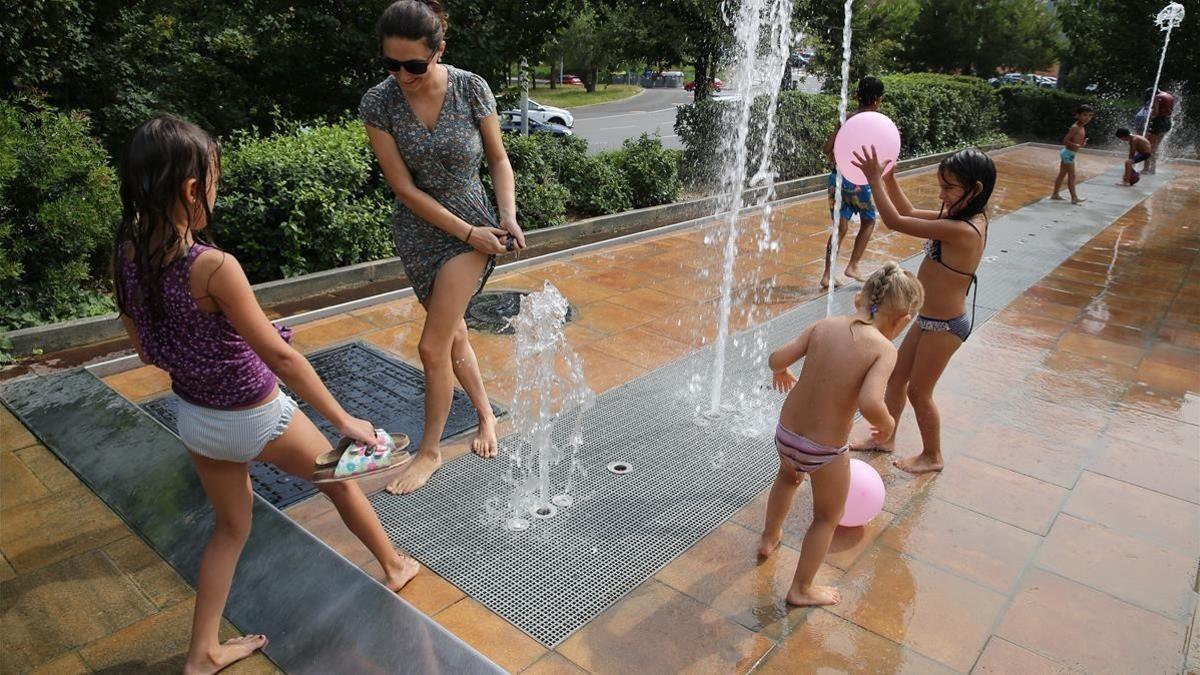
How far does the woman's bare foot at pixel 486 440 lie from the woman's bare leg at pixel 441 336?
0.93 ft

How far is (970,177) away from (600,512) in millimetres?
2156

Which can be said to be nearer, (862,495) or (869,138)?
(862,495)

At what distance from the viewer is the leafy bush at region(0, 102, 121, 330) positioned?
5086 millimetres

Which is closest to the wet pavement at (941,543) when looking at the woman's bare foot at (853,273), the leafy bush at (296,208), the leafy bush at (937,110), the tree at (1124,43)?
the leafy bush at (296,208)

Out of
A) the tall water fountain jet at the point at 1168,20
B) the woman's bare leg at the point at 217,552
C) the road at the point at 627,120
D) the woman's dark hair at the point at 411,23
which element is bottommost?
the road at the point at 627,120

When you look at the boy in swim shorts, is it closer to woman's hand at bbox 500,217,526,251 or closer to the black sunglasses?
woman's hand at bbox 500,217,526,251

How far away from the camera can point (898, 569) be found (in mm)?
3145

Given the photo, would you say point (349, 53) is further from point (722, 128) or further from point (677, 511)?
point (677, 511)

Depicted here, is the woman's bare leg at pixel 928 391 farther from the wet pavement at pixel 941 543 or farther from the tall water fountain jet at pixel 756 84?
the tall water fountain jet at pixel 756 84

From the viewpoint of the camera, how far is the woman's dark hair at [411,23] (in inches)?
115

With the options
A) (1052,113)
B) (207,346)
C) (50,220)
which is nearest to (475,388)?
(207,346)

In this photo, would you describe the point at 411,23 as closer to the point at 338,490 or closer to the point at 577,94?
the point at 338,490

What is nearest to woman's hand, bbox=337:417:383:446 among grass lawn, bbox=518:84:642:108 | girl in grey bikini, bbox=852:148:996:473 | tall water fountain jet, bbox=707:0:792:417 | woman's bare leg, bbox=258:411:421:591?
woman's bare leg, bbox=258:411:421:591

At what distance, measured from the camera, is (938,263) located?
3.62 meters
